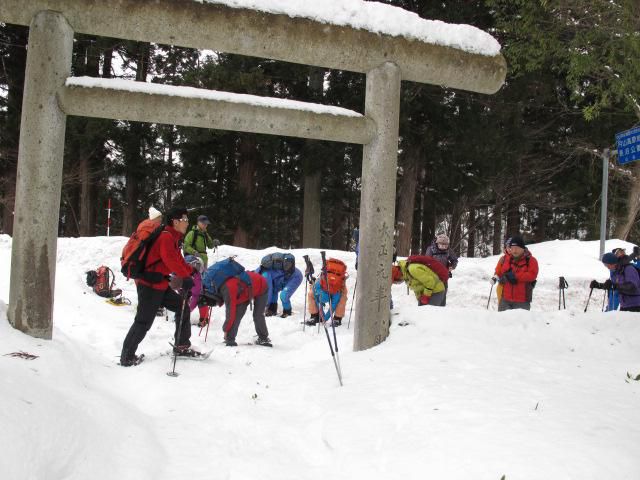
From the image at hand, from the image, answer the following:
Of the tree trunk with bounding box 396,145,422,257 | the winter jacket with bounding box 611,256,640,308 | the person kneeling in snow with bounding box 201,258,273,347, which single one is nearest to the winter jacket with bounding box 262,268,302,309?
the person kneeling in snow with bounding box 201,258,273,347

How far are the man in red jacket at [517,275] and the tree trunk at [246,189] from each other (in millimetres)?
11201

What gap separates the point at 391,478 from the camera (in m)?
2.79

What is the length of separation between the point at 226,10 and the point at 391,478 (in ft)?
14.3

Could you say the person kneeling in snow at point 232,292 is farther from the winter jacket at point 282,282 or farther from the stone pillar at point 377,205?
the stone pillar at point 377,205

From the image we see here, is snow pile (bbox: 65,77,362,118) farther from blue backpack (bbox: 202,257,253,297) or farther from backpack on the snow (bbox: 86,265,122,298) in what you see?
backpack on the snow (bbox: 86,265,122,298)

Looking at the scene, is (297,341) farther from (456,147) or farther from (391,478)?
(456,147)

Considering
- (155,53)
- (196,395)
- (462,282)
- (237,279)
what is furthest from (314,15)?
(155,53)

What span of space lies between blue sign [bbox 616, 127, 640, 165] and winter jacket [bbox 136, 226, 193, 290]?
23.2 ft

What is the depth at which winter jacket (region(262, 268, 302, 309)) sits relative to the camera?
8500mm

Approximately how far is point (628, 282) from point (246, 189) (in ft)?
41.1

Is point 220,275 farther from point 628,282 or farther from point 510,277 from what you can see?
point 628,282

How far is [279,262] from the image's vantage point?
838 centimetres

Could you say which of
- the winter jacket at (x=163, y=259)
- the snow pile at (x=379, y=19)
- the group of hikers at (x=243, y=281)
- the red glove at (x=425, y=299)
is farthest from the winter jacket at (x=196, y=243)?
the snow pile at (x=379, y=19)

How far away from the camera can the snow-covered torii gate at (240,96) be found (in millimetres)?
4652
